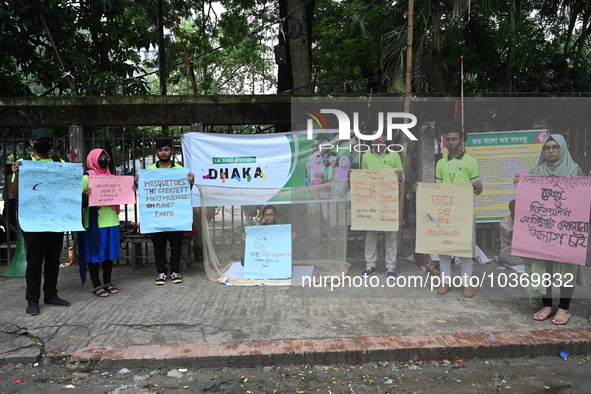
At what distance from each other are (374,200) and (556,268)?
2394 millimetres

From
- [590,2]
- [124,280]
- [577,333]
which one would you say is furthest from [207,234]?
[590,2]

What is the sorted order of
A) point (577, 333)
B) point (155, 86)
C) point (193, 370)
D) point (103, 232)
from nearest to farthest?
point (193, 370) < point (577, 333) < point (103, 232) < point (155, 86)

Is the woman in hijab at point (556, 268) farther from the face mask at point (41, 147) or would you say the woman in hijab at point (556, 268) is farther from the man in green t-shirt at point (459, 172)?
the face mask at point (41, 147)

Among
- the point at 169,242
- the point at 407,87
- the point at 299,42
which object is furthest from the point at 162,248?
the point at 299,42

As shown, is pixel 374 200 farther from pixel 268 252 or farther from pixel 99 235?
pixel 99 235

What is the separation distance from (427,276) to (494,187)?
7.34 ft

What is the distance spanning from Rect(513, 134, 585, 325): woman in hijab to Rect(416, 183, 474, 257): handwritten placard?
0.82 meters

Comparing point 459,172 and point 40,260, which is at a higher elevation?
point 459,172

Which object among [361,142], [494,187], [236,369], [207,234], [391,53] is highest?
[391,53]

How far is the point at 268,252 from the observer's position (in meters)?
6.43

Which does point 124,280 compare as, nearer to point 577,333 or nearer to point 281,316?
point 281,316

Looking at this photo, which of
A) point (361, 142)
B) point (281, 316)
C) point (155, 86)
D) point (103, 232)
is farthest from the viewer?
point (155, 86)

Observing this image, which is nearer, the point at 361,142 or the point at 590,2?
the point at 361,142

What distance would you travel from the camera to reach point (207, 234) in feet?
21.6
